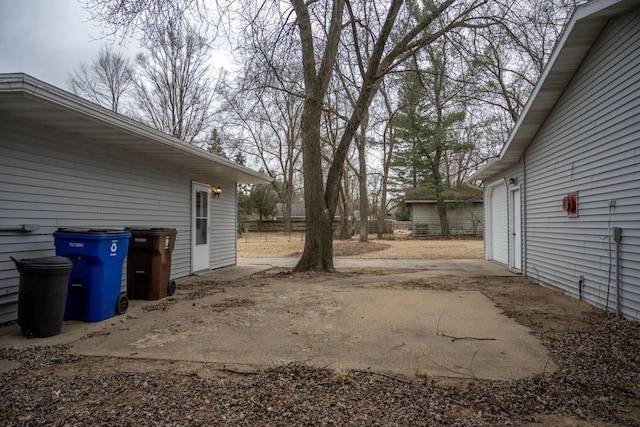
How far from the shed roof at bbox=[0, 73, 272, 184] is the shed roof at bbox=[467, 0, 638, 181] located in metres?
5.93

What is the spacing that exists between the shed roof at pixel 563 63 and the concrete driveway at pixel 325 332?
364 cm

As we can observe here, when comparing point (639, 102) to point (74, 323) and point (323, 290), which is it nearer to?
point (323, 290)

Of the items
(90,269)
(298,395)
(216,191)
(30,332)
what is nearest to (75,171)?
(90,269)

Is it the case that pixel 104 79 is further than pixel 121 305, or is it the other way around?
pixel 104 79

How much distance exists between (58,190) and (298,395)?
4385 millimetres

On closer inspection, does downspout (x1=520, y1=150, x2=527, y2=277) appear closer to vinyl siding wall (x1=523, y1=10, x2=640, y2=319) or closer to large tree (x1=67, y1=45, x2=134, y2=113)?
vinyl siding wall (x1=523, y1=10, x2=640, y2=319)

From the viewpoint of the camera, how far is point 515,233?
9391 mm

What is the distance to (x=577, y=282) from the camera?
5914mm

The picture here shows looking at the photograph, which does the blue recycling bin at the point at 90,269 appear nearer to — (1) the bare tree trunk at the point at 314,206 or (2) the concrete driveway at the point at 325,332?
(2) the concrete driveway at the point at 325,332

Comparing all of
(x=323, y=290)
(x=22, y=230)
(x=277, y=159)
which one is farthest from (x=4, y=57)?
(x=277, y=159)

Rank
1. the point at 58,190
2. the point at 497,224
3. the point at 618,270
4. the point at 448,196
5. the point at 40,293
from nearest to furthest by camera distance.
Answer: the point at 40,293
the point at 618,270
the point at 58,190
the point at 497,224
the point at 448,196

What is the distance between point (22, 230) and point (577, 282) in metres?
7.88

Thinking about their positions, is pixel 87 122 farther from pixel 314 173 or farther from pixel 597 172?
pixel 597 172

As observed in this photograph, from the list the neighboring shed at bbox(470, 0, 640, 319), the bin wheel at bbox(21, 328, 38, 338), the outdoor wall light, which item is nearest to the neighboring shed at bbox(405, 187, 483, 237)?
the neighboring shed at bbox(470, 0, 640, 319)
